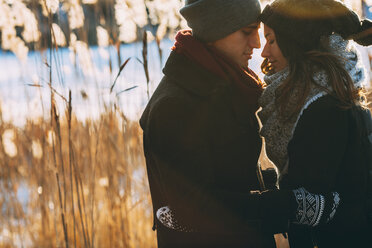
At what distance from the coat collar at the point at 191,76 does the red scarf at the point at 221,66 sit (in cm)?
2

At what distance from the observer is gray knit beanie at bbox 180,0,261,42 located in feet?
5.04

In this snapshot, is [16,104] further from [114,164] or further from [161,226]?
[161,226]

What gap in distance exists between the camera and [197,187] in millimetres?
1358

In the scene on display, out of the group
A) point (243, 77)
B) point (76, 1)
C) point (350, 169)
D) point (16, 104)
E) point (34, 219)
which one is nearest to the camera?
Answer: point (350, 169)

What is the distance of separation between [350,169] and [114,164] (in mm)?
1352

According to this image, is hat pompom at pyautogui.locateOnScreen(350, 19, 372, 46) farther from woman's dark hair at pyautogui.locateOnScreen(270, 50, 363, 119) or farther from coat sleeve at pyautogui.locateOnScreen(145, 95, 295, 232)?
coat sleeve at pyautogui.locateOnScreen(145, 95, 295, 232)

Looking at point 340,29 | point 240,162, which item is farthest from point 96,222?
point 340,29

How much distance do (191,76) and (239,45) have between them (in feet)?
0.83

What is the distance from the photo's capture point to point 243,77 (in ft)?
5.05

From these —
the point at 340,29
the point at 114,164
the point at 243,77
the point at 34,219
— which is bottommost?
the point at 34,219

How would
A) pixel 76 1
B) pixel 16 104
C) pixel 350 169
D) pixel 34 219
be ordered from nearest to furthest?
pixel 350 169 → pixel 76 1 → pixel 34 219 → pixel 16 104

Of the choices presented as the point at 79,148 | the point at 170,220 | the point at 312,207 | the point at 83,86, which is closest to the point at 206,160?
the point at 170,220

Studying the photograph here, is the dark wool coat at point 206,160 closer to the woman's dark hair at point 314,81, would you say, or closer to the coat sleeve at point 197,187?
the coat sleeve at point 197,187

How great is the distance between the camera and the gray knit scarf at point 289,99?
1396 mm
